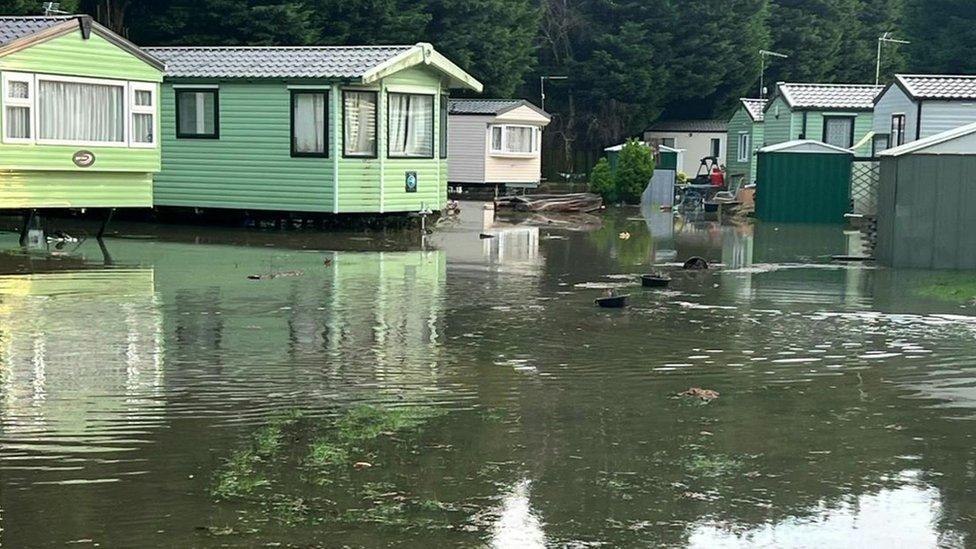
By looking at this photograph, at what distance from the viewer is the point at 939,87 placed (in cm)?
3444

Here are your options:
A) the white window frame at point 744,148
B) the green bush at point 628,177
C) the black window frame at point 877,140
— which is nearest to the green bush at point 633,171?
the green bush at point 628,177

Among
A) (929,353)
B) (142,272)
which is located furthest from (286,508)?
(142,272)

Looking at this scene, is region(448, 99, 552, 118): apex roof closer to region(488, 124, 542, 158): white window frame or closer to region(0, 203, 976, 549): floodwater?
region(488, 124, 542, 158): white window frame

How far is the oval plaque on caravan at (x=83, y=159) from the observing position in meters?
22.3

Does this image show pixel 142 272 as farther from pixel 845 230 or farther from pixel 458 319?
pixel 845 230

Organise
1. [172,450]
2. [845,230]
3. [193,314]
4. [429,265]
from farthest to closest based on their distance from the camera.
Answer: [845,230] → [429,265] → [193,314] → [172,450]

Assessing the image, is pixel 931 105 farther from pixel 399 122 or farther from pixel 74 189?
pixel 74 189

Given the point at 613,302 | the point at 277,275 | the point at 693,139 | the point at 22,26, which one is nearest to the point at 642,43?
the point at 693,139

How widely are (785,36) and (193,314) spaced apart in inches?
2307

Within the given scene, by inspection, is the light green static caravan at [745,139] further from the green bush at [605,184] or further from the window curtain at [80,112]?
the window curtain at [80,112]

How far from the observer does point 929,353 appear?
486 inches

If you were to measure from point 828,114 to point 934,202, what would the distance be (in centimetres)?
2369

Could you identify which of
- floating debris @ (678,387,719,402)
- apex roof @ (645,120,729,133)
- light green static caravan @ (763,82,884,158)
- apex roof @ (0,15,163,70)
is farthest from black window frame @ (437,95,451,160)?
apex roof @ (645,120,729,133)

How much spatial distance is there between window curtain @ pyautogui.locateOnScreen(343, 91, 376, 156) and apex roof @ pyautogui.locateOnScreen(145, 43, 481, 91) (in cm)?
71
